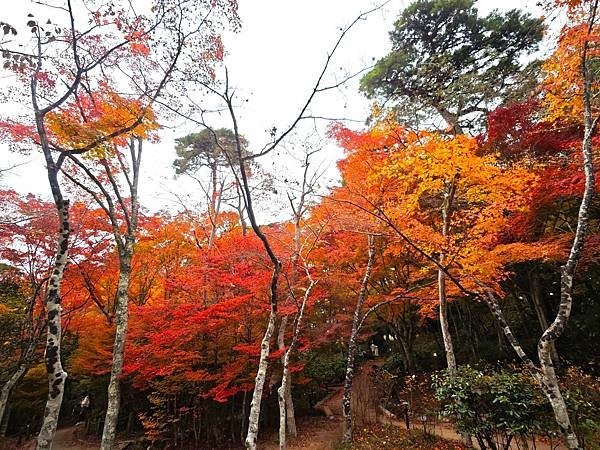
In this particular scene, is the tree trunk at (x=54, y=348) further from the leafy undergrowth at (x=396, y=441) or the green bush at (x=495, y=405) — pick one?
the leafy undergrowth at (x=396, y=441)

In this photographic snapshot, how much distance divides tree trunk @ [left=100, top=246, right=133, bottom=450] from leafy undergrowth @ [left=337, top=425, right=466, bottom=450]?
6.56 meters

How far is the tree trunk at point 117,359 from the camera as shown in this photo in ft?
26.0

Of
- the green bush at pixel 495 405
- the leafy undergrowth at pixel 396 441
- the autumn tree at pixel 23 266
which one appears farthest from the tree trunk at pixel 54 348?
the leafy undergrowth at pixel 396 441

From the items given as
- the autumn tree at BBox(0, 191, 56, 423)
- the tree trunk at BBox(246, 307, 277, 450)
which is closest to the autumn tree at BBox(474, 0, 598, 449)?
the tree trunk at BBox(246, 307, 277, 450)

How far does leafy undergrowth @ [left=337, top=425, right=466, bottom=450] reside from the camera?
8845mm

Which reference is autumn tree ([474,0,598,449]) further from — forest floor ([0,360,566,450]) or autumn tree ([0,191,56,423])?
autumn tree ([0,191,56,423])

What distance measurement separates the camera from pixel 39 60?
6.32 m

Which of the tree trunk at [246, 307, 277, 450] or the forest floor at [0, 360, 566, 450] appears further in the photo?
the forest floor at [0, 360, 566, 450]

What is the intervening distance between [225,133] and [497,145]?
591 inches

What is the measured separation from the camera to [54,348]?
552 centimetres

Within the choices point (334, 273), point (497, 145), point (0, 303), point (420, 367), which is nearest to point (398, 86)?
point (497, 145)

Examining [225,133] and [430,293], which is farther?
[225,133]

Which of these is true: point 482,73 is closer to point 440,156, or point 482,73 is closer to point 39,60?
point 440,156

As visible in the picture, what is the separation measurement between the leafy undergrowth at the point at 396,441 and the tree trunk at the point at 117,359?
21.5ft
